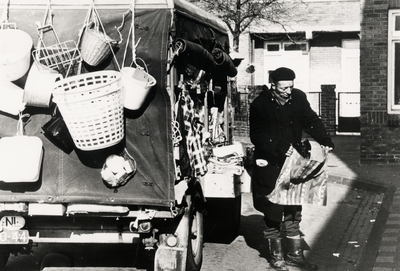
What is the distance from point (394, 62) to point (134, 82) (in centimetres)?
1061

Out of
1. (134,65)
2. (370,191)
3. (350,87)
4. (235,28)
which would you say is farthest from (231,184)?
(350,87)

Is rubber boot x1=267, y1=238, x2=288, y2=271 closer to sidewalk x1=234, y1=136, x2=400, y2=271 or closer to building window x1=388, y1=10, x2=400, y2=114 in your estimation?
sidewalk x1=234, y1=136, x2=400, y2=271

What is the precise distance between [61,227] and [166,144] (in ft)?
3.89

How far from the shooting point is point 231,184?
260 inches

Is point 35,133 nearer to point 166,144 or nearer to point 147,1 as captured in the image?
point 166,144

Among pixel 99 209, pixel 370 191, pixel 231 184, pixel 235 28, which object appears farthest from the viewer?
pixel 235 28

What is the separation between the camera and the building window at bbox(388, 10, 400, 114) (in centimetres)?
1437

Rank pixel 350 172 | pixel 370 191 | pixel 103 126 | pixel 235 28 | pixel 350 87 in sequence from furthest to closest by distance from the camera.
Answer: pixel 350 87
pixel 235 28
pixel 350 172
pixel 370 191
pixel 103 126

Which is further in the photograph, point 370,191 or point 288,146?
point 370,191

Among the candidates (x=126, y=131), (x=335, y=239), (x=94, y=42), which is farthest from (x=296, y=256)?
(x=94, y=42)

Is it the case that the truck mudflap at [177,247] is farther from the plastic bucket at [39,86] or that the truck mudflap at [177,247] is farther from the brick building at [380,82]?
the brick building at [380,82]

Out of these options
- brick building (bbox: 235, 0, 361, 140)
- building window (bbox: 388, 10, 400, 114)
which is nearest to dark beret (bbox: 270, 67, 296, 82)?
building window (bbox: 388, 10, 400, 114)

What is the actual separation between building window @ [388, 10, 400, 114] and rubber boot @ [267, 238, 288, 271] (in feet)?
28.1

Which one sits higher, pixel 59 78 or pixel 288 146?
pixel 59 78
